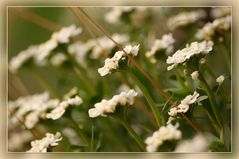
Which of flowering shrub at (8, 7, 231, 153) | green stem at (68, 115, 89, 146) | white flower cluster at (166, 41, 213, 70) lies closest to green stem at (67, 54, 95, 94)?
flowering shrub at (8, 7, 231, 153)

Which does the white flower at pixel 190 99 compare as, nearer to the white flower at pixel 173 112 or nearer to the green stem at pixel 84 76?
the white flower at pixel 173 112

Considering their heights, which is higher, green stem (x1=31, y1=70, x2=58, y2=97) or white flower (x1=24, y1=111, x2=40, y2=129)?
green stem (x1=31, y1=70, x2=58, y2=97)

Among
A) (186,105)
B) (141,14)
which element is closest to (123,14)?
(141,14)

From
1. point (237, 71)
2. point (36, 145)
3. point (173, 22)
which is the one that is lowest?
point (36, 145)

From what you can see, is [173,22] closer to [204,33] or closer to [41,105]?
[204,33]

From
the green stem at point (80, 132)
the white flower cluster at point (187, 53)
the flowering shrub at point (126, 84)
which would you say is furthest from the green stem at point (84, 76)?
the white flower cluster at point (187, 53)

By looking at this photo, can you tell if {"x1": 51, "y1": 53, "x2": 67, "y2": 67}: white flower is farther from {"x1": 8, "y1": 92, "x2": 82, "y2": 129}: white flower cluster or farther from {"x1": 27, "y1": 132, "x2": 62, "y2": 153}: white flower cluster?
{"x1": 27, "y1": 132, "x2": 62, "y2": 153}: white flower cluster
